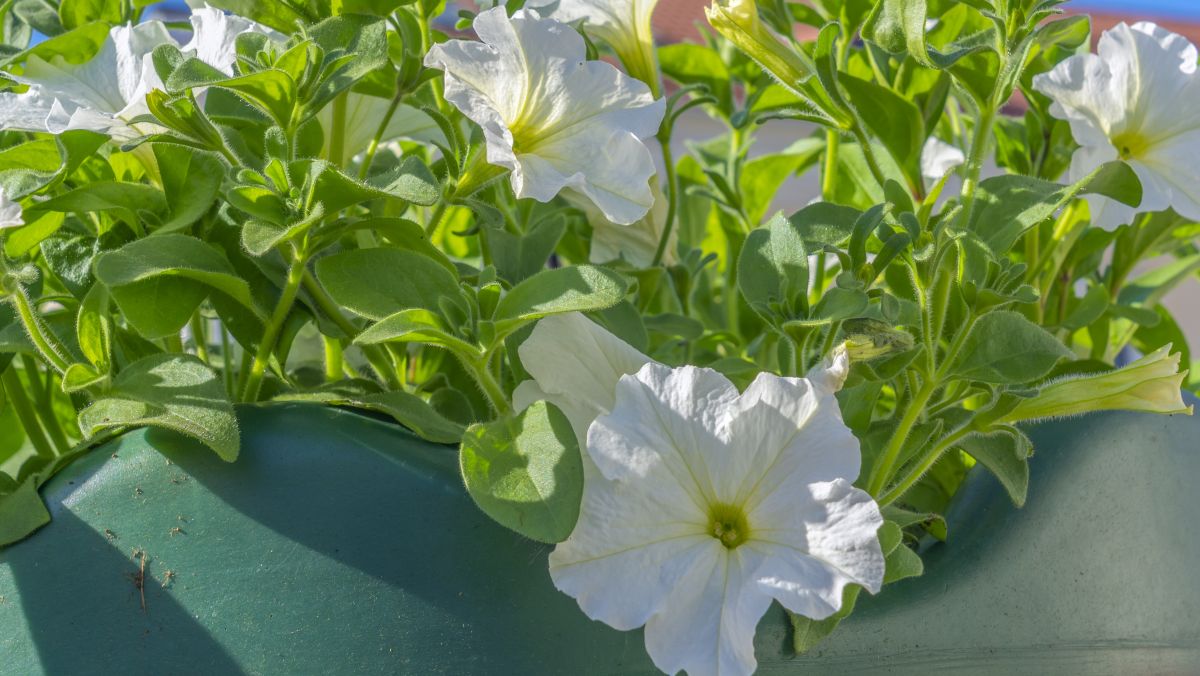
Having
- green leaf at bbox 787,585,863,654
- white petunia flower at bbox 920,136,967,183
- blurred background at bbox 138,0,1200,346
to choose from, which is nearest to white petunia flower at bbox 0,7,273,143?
green leaf at bbox 787,585,863,654

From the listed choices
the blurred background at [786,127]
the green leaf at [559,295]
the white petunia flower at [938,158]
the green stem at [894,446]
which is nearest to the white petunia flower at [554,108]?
the green leaf at [559,295]

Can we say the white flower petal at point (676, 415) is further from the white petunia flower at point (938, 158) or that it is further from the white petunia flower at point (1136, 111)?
the white petunia flower at point (938, 158)

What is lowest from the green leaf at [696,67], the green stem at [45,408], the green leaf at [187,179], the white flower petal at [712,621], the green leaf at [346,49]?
the green stem at [45,408]

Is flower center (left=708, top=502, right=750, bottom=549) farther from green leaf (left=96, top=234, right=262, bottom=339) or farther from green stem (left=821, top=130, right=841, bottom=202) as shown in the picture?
green stem (left=821, top=130, right=841, bottom=202)

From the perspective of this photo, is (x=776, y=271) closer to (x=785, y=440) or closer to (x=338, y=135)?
(x=785, y=440)

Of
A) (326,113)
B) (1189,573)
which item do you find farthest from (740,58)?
(1189,573)

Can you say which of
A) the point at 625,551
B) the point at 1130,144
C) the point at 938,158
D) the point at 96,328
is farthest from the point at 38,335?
the point at 938,158

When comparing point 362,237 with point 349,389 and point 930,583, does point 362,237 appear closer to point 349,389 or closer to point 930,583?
point 349,389
